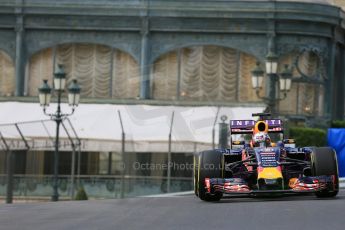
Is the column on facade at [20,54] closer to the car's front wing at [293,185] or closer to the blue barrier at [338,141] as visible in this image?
the blue barrier at [338,141]

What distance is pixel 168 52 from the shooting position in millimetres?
44125

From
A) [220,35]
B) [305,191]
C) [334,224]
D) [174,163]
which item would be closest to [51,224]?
[334,224]

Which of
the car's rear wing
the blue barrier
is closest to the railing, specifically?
the blue barrier

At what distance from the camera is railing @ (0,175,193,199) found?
35.1 m

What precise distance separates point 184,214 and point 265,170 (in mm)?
Answer: 2907

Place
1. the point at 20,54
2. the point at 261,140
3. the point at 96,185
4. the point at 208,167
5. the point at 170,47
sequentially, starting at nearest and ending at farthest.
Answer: the point at 208,167
the point at 261,140
the point at 96,185
the point at 170,47
the point at 20,54

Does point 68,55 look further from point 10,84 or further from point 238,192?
point 238,192

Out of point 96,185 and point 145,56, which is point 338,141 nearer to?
point 145,56

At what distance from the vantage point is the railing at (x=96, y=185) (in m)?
35.1

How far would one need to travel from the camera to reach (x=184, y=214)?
52.4ft

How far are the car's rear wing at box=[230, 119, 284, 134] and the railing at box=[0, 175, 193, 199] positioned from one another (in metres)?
14.2

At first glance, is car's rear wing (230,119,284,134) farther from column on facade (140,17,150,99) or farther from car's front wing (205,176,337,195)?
column on facade (140,17,150,99)

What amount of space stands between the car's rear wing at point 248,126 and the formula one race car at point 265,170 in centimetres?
61

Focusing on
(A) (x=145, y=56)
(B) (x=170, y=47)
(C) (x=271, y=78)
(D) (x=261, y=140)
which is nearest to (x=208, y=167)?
(D) (x=261, y=140)
